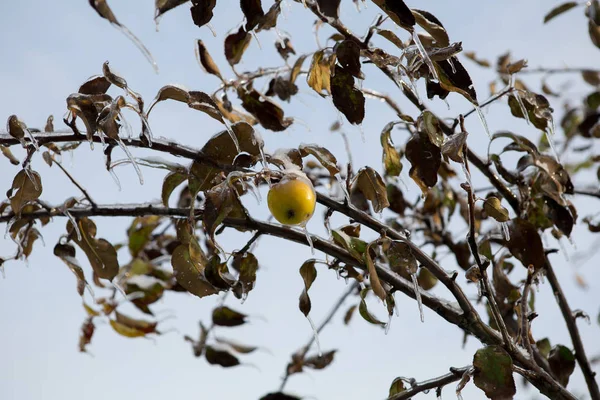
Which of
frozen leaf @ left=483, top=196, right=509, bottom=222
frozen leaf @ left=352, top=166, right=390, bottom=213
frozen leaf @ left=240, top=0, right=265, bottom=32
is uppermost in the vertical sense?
frozen leaf @ left=240, top=0, right=265, bottom=32

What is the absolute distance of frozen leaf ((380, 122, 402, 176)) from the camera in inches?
39.2

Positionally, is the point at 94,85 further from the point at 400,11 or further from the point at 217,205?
the point at 400,11

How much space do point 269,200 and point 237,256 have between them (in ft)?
0.43

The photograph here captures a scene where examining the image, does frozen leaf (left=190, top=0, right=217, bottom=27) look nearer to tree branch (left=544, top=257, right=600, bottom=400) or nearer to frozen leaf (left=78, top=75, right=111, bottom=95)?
frozen leaf (left=78, top=75, right=111, bottom=95)

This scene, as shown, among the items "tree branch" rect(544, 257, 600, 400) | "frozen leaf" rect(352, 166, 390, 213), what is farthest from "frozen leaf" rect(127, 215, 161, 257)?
"tree branch" rect(544, 257, 600, 400)

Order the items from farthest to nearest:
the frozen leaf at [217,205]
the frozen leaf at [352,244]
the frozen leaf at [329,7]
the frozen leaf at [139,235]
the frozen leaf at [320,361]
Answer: the frozen leaf at [139,235]
the frozen leaf at [320,361]
the frozen leaf at [352,244]
the frozen leaf at [217,205]
the frozen leaf at [329,7]

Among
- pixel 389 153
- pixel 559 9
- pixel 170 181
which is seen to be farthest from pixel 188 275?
pixel 559 9

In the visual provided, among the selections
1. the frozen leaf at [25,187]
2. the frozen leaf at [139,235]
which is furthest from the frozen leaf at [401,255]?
the frozen leaf at [139,235]

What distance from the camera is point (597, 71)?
6.63ft

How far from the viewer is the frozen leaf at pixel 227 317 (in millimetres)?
1225

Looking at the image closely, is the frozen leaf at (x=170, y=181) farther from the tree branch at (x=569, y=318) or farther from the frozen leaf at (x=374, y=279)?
the tree branch at (x=569, y=318)

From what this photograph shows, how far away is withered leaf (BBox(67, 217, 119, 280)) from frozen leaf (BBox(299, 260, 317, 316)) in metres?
0.31

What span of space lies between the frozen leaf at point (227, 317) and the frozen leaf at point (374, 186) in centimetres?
43

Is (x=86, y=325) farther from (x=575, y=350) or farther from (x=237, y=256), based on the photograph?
(x=575, y=350)
